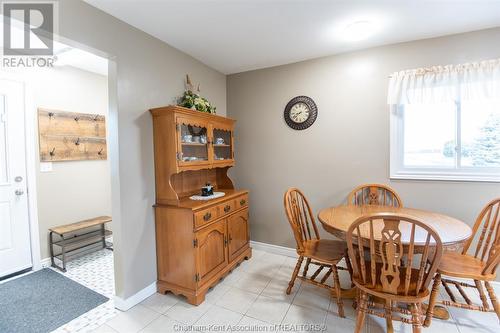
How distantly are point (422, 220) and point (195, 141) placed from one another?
2.06m

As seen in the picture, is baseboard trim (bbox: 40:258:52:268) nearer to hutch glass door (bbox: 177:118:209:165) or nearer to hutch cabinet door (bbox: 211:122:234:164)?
hutch glass door (bbox: 177:118:209:165)

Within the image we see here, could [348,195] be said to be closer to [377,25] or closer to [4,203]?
[377,25]

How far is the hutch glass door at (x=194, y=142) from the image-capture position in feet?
7.63

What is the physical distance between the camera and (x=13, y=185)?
2.52 metres

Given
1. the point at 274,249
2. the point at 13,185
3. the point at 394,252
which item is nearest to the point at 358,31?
the point at 394,252

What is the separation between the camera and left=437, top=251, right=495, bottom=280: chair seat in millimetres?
1605

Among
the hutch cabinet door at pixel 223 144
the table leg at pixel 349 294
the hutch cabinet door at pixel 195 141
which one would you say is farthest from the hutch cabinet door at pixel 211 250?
the table leg at pixel 349 294

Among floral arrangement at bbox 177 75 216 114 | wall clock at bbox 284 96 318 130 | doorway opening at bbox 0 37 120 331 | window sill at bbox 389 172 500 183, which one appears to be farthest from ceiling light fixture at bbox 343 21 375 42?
doorway opening at bbox 0 37 120 331

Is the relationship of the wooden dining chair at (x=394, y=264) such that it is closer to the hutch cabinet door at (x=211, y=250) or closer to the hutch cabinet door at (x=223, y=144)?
the hutch cabinet door at (x=211, y=250)

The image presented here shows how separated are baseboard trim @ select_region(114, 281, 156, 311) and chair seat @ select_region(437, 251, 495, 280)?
2.40m

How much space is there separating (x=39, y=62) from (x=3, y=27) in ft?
1.90

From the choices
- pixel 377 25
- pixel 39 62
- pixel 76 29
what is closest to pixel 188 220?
pixel 76 29

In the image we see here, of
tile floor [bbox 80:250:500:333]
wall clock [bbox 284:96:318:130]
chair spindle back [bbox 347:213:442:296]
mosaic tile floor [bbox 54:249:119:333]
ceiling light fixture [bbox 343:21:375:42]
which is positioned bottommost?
tile floor [bbox 80:250:500:333]

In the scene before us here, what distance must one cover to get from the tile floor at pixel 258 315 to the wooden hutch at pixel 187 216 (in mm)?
145
